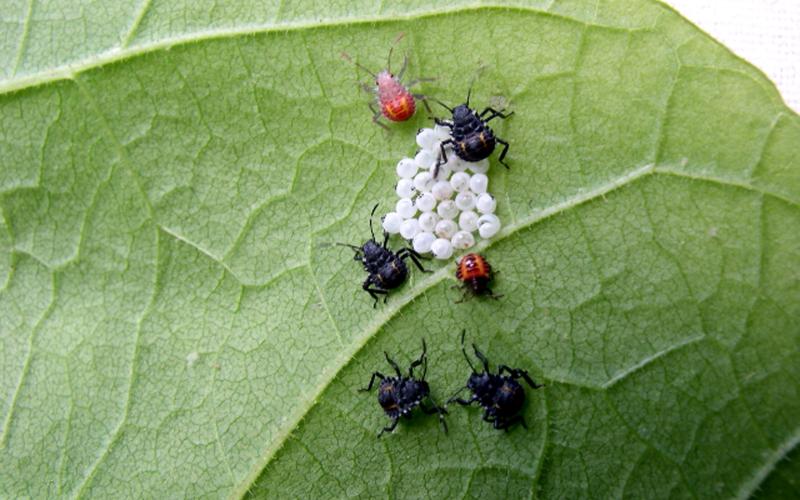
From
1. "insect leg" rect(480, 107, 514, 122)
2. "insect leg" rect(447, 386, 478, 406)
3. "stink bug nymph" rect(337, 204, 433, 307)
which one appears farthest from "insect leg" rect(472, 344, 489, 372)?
"insect leg" rect(480, 107, 514, 122)

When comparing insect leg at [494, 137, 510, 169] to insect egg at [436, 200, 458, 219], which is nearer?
insect leg at [494, 137, 510, 169]

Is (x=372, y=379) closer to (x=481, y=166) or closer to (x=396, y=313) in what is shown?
(x=396, y=313)

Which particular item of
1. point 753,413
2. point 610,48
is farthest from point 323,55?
point 753,413

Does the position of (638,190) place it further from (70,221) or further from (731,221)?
(70,221)

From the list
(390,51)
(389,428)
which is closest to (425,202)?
(390,51)

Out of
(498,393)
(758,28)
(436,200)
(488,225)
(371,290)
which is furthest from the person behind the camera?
(758,28)

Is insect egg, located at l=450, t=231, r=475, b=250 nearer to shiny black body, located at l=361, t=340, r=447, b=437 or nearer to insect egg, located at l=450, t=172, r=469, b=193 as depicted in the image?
insect egg, located at l=450, t=172, r=469, b=193

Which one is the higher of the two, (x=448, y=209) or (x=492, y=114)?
(x=492, y=114)

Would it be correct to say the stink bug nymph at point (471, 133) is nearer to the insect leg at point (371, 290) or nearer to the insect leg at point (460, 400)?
the insect leg at point (371, 290)
